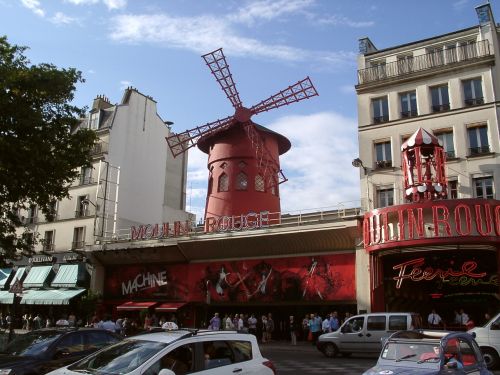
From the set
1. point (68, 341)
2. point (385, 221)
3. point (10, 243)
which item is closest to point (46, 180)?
point (10, 243)

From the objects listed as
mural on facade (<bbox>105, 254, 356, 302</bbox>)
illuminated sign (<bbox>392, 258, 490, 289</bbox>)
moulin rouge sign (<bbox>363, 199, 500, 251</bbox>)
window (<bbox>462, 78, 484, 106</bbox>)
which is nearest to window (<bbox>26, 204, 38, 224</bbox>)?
mural on facade (<bbox>105, 254, 356, 302</bbox>)

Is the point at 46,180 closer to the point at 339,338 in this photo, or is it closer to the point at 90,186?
the point at 339,338

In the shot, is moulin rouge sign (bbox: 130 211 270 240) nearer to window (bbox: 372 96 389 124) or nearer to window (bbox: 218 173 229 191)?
window (bbox: 218 173 229 191)

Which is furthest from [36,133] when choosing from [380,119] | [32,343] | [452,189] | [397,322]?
[452,189]

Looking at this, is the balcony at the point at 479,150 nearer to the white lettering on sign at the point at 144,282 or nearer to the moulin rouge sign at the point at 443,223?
the moulin rouge sign at the point at 443,223

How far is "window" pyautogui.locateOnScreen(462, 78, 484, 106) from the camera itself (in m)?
19.7

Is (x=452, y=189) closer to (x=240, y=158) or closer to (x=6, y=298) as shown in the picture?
(x=240, y=158)

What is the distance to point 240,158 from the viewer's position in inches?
1071

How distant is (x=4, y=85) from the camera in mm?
13211

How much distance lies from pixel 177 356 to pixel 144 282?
22.0m

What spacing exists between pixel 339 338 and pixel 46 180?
974 cm

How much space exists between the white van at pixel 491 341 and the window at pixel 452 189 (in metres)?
8.17

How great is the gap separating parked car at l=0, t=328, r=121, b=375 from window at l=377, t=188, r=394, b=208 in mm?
13462

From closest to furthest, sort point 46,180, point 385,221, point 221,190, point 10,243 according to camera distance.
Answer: point 46,180 < point 10,243 < point 385,221 < point 221,190
